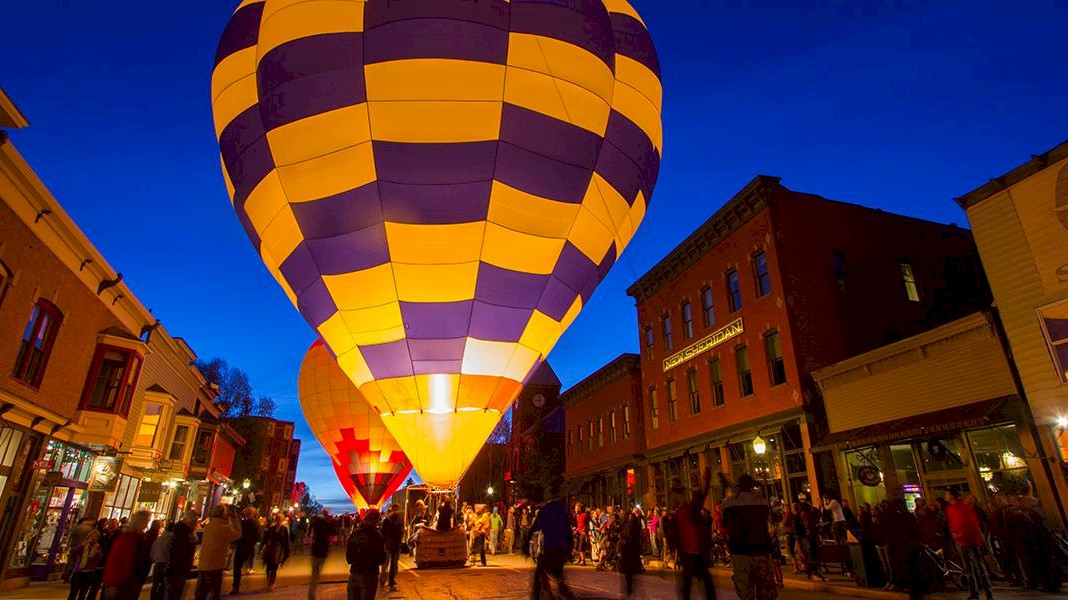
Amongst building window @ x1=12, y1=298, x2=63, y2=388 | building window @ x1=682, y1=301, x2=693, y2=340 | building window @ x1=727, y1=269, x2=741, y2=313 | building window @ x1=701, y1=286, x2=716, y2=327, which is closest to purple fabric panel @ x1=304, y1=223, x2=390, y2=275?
building window @ x1=12, y1=298, x2=63, y2=388

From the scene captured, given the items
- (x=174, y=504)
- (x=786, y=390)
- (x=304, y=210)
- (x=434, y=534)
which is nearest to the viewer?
(x=304, y=210)

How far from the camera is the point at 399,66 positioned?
9562mm

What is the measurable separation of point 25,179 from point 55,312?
3.41 metres

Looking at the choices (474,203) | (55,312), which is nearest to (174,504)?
(55,312)

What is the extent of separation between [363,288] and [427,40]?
419 cm

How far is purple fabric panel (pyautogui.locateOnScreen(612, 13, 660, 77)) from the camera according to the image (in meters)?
11.3

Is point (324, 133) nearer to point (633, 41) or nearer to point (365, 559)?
point (633, 41)

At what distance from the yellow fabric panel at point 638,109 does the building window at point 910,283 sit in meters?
12.9

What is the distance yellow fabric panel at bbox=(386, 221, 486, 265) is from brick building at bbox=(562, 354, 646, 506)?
62.7 feet

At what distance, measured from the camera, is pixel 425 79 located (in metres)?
9.59

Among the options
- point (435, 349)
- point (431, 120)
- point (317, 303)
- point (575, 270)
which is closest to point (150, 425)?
point (317, 303)

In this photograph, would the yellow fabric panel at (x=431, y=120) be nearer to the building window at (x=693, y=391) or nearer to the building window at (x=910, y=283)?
the building window at (x=693, y=391)

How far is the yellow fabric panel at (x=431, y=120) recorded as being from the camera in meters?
9.68

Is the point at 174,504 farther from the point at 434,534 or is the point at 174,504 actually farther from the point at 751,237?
the point at 751,237
